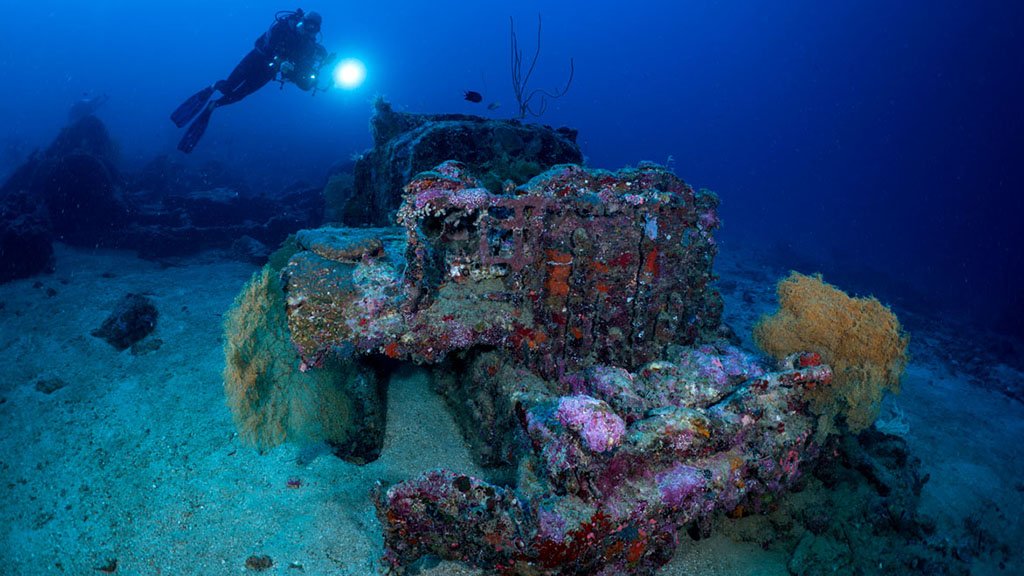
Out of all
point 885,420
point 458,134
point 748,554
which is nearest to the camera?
point 748,554

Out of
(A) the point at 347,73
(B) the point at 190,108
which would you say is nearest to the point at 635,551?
(A) the point at 347,73

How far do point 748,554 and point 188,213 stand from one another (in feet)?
58.0

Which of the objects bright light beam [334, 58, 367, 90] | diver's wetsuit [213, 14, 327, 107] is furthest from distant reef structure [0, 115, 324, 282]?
bright light beam [334, 58, 367, 90]

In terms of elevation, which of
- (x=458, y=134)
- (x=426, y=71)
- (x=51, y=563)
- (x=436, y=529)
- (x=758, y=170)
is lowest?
(x=51, y=563)

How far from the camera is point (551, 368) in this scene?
13.7 ft

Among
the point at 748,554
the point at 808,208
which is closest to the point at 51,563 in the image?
the point at 748,554

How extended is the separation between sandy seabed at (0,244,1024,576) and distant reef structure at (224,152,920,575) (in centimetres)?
40

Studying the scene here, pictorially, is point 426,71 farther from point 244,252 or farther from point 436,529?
point 436,529

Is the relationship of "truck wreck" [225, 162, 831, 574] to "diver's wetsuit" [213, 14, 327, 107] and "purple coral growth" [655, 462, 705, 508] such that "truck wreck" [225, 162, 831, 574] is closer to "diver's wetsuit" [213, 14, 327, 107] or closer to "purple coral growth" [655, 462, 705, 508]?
"purple coral growth" [655, 462, 705, 508]

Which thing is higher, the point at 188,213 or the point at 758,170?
the point at 758,170

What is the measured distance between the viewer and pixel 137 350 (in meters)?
6.26

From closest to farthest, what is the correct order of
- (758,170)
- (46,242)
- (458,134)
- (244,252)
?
(458,134)
(46,242)
(244,252)
(758,170)

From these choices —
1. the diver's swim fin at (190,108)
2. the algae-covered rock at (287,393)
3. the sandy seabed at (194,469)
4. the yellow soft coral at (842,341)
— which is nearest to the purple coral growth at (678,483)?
the sandy seabed at (194,469)

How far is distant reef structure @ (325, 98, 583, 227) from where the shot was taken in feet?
22.3
